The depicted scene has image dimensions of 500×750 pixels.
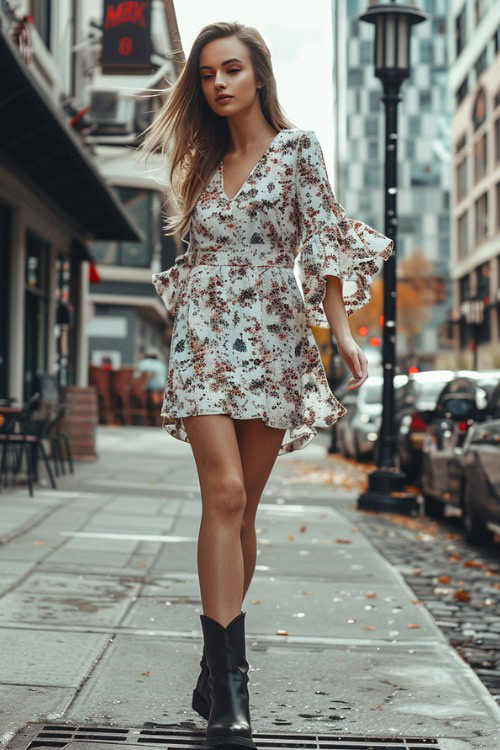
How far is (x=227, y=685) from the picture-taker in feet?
11.3

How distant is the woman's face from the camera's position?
3844 millimetres

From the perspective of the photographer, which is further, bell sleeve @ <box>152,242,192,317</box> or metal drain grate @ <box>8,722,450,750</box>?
bell sleeve @ <box>152,242,192,317</box>

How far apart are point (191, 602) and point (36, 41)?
1220 cm

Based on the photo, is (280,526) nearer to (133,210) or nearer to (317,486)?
(317,486)

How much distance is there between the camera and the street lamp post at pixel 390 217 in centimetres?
1162

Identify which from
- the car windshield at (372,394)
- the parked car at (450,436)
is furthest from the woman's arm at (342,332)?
the car windshield at (372,394)

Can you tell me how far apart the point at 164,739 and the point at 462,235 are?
65.3 m

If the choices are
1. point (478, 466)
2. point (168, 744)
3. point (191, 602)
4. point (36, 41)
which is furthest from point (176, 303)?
point (36, 41)

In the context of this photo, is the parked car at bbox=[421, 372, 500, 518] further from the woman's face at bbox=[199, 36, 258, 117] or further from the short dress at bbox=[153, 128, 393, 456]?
the woman's face at bbox=[199, 36, 258, 117]

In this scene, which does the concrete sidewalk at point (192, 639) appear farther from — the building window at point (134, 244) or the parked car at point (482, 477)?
the building window at point (134, 244)

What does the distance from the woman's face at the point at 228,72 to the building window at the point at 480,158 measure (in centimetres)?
5765

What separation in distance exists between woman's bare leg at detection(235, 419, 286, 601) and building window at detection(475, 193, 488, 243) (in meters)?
57.4

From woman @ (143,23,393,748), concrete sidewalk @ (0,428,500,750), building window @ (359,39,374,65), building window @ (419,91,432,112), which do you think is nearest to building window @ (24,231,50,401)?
concrete sidewalk @ (0,428,500,750)

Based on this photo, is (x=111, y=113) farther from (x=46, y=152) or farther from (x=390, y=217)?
(x=390, y=217)
